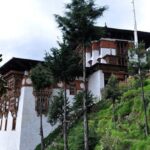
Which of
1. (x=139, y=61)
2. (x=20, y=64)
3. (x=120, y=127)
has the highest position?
(x=20, y=64)

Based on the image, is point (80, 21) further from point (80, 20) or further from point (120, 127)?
point (120, 127)

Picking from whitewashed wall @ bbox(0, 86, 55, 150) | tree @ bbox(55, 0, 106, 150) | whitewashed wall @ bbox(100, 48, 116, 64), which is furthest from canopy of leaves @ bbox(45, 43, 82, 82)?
whitewashed wall @ bbox(100, 48, 116, 64)

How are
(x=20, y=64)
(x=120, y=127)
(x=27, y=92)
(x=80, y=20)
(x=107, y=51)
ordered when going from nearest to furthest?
1. (x=80, y=20)
2. (x=120, y=127)
3. (x=27, y=92)
4. (x=20, y=64)
5. (x=107, y=51)

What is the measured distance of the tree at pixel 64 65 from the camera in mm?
26156

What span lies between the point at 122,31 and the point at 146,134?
28.6 metres

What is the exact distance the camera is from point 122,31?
165ft

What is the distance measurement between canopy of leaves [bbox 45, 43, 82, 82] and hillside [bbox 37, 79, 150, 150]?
4.90 m

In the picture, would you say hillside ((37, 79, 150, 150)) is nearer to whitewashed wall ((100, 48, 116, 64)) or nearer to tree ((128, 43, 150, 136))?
tree ((128, 43, 150, 136))

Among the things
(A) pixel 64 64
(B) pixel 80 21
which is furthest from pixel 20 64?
(B) pixel 80 21

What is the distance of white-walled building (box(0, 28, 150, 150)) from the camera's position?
4159cm

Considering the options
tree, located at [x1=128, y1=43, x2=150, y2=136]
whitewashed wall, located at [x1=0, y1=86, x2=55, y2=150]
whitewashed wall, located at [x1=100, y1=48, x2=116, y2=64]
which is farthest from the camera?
whitewashed wall, located at [x1=100, y1=48, x2=116, y2=64]

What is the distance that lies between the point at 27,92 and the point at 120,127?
17886 mm

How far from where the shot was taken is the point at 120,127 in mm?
28016

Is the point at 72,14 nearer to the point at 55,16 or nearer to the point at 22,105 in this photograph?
the point at 55,16
